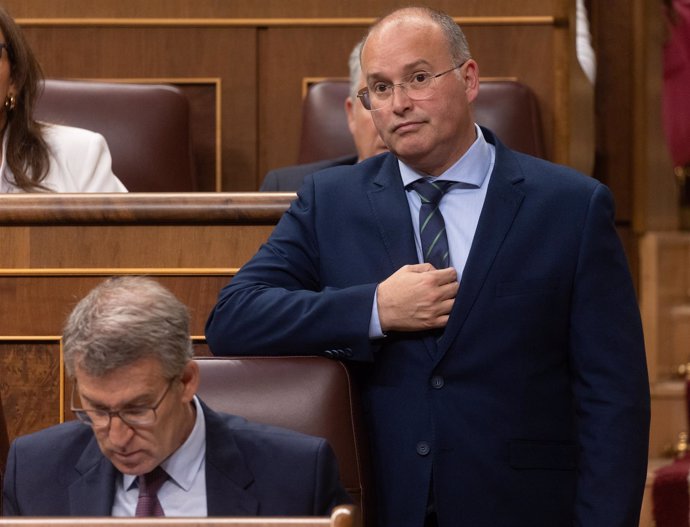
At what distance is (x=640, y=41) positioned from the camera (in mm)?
1944

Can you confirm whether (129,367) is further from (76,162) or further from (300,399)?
(76,162)

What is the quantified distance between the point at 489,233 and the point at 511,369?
107 millimetres

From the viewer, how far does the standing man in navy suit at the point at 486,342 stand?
1013mm

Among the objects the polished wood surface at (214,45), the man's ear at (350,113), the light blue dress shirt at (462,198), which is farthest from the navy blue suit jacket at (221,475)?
the polished wood surface at (214,45)

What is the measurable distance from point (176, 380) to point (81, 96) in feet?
3.00

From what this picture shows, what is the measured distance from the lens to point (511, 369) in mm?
1024

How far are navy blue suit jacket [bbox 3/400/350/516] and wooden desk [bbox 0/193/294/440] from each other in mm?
312

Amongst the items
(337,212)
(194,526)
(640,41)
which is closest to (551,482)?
(337,212)

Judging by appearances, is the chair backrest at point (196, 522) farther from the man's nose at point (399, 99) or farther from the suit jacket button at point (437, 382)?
the man's nose at point (399, 99)

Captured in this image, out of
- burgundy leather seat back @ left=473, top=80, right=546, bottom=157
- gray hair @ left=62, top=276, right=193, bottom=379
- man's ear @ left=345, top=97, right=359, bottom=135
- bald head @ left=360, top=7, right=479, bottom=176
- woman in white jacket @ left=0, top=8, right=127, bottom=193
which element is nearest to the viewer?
gray hair @ left=62, top=276, right=193, bottom=379

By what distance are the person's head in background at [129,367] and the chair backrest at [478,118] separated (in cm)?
91

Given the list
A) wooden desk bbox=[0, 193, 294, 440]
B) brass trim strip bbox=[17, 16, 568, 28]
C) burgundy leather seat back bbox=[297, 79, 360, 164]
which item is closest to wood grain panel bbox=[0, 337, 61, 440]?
wooden desk bbox=[0, 193, 294, 440]

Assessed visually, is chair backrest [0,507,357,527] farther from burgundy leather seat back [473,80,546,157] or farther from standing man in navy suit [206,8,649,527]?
burgundy leather seat back [473,80,546,157]

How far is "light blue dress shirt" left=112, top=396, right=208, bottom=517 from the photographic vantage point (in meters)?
0.89
